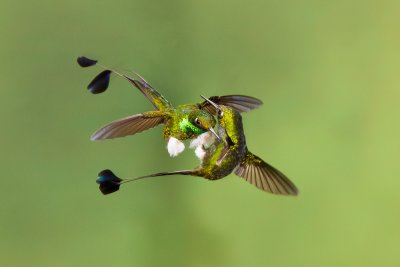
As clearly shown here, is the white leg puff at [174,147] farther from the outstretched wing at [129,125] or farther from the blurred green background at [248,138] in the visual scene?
the blurred green background at [248,138]

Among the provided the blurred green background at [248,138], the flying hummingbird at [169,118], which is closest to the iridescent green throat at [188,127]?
the flying hummingbird at [169,118]

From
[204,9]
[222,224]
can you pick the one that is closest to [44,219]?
[222,224]

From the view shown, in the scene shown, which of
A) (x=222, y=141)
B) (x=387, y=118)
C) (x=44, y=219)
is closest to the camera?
(x=222, y=141)

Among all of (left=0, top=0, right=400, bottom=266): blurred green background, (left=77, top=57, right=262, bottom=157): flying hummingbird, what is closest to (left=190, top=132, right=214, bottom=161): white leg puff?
(left=77, top=57, right=262, bottom=157): flying hummingbird

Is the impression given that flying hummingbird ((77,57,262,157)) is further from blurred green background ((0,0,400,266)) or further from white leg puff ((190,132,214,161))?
blurred green background ((0,0,400,266))

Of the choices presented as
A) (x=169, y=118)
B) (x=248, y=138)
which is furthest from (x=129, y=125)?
(x=248, y=138)

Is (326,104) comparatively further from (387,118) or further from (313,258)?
(313,258)

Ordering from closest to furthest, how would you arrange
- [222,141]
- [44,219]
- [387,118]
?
1. [222,141]
2. [44,219]
3. [387,118]
